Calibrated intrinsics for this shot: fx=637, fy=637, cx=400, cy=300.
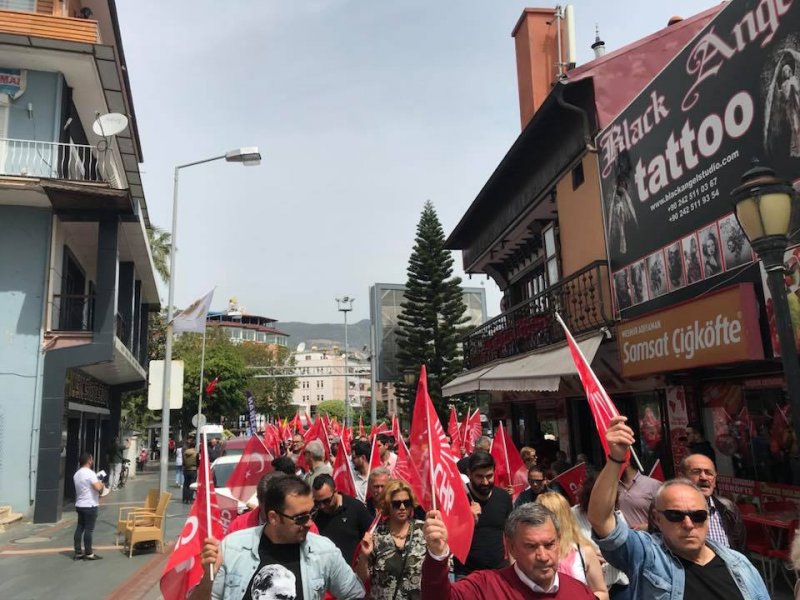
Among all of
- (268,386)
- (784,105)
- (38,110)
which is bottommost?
(784,105)

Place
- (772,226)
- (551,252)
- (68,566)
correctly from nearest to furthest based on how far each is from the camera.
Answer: (772,226), (68,566), (551,252)

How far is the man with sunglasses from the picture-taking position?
478 centimetres

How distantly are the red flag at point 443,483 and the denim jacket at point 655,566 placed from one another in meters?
1.16

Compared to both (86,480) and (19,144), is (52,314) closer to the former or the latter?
(19,144)

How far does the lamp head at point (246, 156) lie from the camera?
13.8 metres

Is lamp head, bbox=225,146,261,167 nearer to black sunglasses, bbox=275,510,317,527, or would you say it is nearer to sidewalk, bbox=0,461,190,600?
sidewalk, bbox=0,461,190,600

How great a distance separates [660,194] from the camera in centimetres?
920

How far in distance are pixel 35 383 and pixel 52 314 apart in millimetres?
1749

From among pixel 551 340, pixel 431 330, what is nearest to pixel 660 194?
pixel 551 340

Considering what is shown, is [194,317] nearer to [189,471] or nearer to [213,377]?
[189,471]

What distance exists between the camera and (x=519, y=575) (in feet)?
8.84

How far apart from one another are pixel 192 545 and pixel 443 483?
5.29 ft

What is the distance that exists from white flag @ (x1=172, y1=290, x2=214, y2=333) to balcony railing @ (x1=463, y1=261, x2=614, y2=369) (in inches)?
281

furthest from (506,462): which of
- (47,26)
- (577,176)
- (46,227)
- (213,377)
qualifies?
(213,377)
